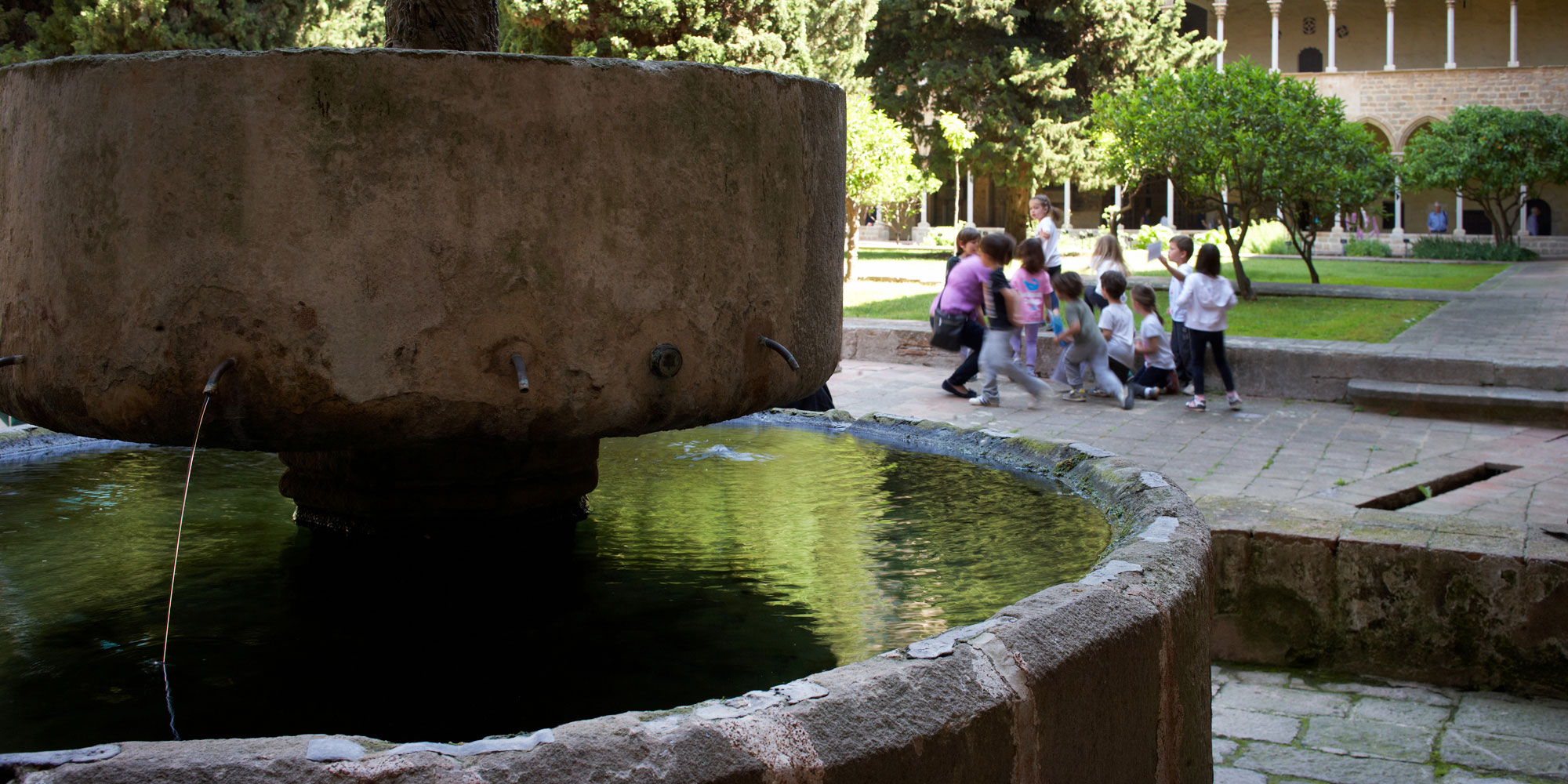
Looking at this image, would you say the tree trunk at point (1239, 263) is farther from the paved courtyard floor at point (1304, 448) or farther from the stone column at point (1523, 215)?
the stone column at point (1523, 215)

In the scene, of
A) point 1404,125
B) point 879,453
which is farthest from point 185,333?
point 1404,125

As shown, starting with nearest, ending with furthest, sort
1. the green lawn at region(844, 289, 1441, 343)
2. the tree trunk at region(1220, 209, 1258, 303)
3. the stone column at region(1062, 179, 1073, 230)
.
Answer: the green lawn at region(844, 289, 1441, 343), the tree trunk at region(1220, 209, 1258, 303), the stone column at region(1062, 179, 1073, 230)

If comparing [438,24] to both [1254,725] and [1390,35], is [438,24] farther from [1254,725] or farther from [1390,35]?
[1390,35]

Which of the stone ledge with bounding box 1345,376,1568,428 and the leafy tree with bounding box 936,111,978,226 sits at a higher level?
the leafy tree with bounding box 936,111,978,226

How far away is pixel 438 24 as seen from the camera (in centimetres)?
344

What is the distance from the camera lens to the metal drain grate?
227 inches

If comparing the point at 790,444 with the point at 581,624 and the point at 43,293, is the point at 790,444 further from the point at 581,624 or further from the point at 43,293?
the point at 43,293

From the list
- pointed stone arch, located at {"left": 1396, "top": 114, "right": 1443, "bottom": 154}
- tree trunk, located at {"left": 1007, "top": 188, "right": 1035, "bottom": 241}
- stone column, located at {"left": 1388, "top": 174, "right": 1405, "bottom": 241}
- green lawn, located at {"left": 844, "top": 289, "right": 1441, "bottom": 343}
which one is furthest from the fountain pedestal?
pointed stone arch, located at {"left": 1396, "top": 114, "right": 1443, "bottom": 154}

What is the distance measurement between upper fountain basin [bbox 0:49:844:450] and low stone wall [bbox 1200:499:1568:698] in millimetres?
2438

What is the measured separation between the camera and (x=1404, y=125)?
3488 cm

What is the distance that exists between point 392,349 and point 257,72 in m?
0.55

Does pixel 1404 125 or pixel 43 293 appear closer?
pixel 43 293

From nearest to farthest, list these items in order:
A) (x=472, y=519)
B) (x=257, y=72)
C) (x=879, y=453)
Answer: (x=257, y=72) < (x=472, y=519) < (x=879, y=453)

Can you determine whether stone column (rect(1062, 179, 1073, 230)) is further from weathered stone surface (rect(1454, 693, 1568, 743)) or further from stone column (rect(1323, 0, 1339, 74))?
weathered stone surface (rect(1454, 693, 1568, 743))
